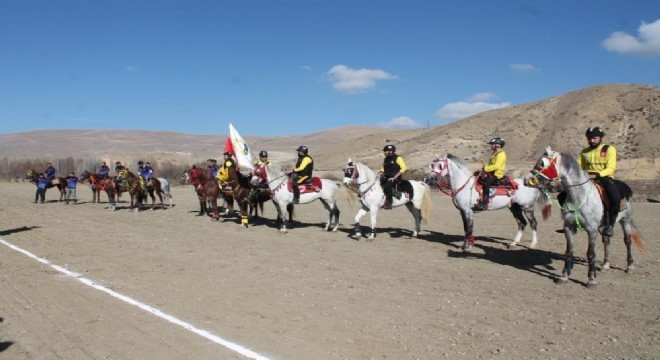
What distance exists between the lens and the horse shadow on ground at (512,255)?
9727mm

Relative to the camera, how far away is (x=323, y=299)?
7.53 meters

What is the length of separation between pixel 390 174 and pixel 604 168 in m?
5.81

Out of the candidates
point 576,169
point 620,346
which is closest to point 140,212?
point 576,169

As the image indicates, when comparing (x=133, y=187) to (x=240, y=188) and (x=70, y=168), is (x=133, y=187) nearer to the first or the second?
(x=240, y=188)

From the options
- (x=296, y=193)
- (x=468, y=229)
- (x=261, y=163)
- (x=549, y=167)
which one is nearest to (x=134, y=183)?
(x=261, y=163)

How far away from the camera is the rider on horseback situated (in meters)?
8.48

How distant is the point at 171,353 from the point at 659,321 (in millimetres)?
6504

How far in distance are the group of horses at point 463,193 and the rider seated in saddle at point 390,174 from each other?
200 mm

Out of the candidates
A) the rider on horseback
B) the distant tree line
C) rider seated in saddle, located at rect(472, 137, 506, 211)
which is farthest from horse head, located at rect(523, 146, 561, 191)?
the distant tree line

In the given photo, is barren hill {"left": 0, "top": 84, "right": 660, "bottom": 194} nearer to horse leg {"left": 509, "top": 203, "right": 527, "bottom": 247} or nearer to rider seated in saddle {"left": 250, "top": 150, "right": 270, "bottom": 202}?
horse leg {"left": 509, "top": 203, "right": 527, "bottom": 247}

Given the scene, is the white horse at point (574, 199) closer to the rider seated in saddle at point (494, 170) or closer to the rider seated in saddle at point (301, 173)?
the rider seated in saddle at point (494, 170)

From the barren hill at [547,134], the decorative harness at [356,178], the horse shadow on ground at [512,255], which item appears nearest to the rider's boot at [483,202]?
the horse shadow on ground at [512,255]

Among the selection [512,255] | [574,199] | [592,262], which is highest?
[574,199]

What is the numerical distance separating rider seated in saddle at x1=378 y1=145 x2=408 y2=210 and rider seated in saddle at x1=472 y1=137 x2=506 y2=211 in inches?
97.5
